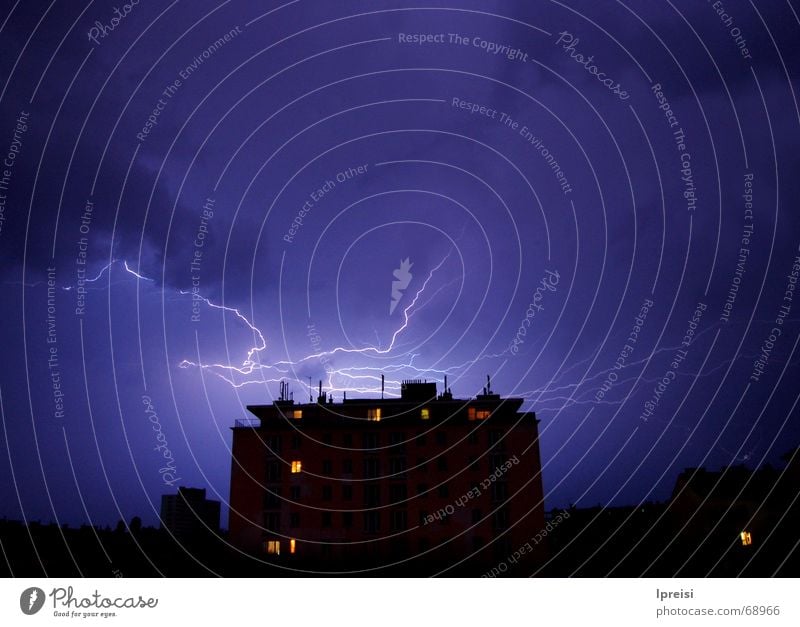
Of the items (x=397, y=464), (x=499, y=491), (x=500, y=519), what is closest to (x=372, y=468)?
(x=397, y=464)

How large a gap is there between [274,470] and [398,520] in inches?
465

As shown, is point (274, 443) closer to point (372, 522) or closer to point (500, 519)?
point (372, 522)

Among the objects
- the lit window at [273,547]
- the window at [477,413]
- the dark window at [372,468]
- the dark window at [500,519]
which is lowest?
the lit window at [273,547]

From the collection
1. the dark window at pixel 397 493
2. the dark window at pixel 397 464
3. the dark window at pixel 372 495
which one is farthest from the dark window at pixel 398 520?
the dark window at pixel 397 464

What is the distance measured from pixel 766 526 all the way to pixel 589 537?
16.1m

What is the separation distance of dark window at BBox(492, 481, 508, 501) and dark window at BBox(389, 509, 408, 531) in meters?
7.69

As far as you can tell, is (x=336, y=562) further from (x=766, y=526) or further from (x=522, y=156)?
(x=522, y=156)

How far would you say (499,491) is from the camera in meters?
49.8

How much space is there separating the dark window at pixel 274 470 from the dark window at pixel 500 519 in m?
18.9

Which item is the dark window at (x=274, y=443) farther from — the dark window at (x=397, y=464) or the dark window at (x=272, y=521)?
the dark window at (x=397, y=464)

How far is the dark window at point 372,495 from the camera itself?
51.1 metres

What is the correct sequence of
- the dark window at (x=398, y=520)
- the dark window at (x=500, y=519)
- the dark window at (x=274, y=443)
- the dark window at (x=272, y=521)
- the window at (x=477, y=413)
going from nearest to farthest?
the dark window at (x=500, y=519) < the dark window at (x=398, y=520) < the dark window at (x=272, y=521) < the window at (x=477, y=413) < the dark window at (x=274, y=443)

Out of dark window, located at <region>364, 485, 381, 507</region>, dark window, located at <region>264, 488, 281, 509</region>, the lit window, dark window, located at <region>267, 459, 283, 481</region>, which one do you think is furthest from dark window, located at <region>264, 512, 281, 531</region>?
dark window, located at <region>364, 485, 381, 507</region>

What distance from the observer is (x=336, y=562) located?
47250mm
